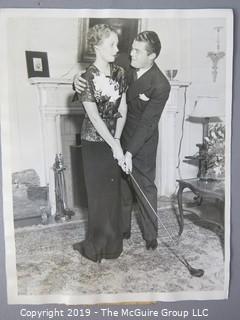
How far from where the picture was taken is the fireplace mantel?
1.08 m

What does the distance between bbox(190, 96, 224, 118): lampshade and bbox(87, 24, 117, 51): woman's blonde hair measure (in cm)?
31

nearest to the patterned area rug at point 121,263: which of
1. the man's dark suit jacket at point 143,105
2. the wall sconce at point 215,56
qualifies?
the man's dark suit jacket at point 143,105

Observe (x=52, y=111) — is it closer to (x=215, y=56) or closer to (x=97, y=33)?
(x=97, y=33)

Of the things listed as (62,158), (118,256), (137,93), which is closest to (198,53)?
(137,93)

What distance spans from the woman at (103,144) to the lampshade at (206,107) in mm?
206

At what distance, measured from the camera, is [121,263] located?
1.13 metres

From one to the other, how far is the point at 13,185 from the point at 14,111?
208 millimetres

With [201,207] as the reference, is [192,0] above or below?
above

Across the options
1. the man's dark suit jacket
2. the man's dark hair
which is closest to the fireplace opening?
the man's dark suit jacket

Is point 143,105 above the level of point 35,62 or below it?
below

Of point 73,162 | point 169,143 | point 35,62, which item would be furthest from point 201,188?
point 35,62

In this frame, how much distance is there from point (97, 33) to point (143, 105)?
0.23m

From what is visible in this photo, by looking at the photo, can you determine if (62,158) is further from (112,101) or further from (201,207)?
(201,207)

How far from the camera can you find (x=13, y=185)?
1.11 metres
